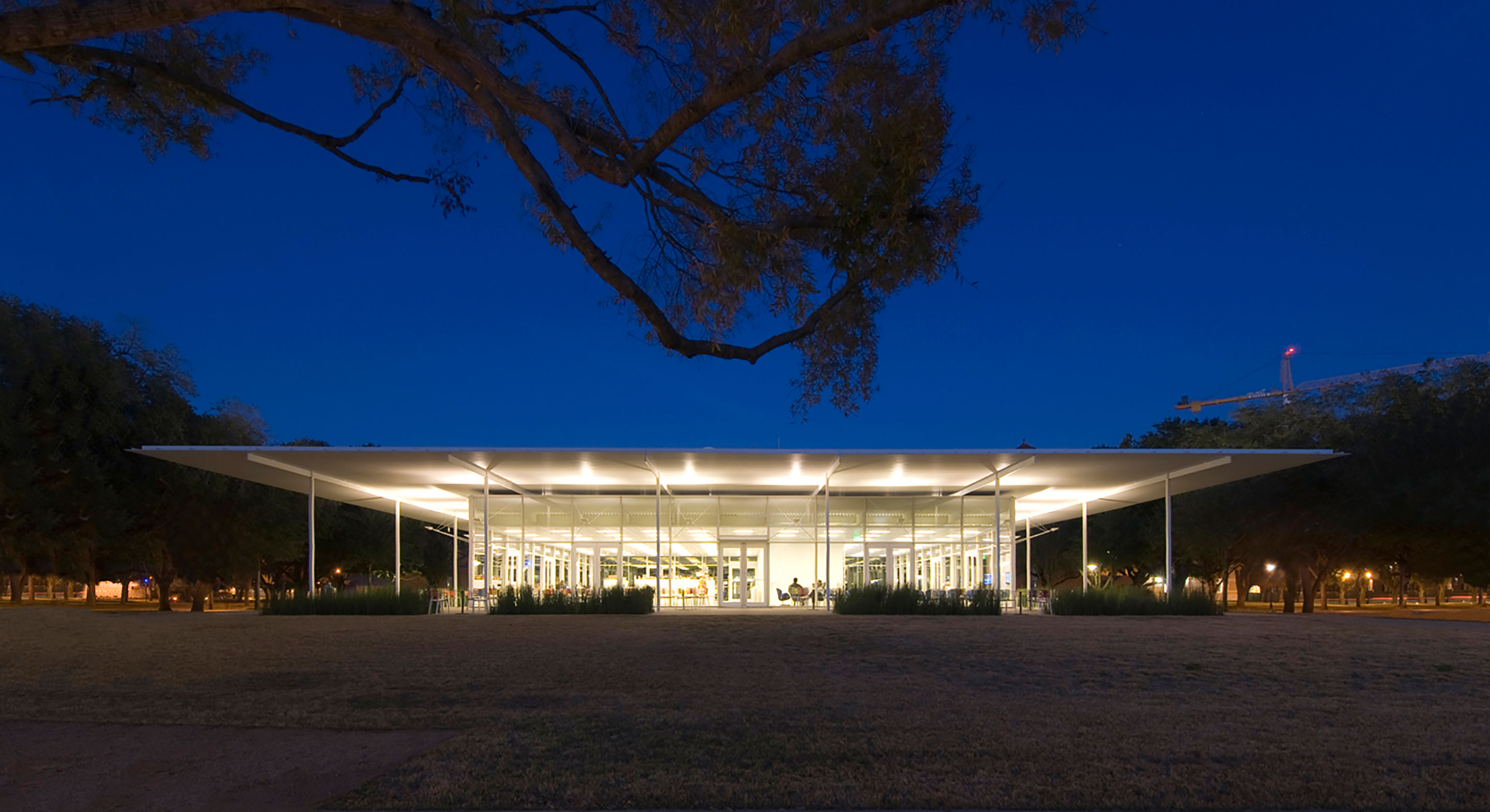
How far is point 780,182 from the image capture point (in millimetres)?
8625

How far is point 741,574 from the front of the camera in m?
30.2

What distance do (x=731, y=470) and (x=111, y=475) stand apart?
16.8 meters

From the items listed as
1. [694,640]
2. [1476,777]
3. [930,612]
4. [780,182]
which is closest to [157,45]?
[780,182]

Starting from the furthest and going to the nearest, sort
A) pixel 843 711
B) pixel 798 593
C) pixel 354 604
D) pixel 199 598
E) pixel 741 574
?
pixel 199 598
pixel 741 574
pixel 798 593
pixel 354 604
pixel 843 711

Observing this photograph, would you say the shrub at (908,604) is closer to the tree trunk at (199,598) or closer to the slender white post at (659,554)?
the slender white post at (659,554)

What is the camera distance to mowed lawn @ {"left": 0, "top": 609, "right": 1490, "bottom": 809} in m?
5.18

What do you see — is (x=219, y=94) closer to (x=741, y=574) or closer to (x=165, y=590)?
(x=741, y=574)

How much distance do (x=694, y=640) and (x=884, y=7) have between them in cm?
998

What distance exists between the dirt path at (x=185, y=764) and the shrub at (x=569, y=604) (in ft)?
51.4

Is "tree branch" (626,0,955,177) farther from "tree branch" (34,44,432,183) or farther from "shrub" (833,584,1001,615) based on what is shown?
"shrub" (833,584,1001,615)

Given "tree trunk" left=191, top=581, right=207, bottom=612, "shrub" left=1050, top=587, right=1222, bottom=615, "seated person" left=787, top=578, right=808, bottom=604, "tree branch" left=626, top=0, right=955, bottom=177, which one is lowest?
"tree trunk" left=191, top=581, right=207, bottom=612

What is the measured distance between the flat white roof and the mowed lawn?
7141 mm

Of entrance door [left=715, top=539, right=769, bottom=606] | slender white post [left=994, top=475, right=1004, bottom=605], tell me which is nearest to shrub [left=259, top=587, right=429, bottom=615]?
entrance door [left=715, top=539, right=769, bottom=606]

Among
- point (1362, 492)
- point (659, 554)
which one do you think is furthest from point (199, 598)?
point (1362, 492)
